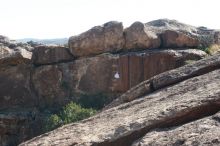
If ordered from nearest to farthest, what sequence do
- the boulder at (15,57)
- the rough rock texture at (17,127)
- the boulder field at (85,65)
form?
the rough rock texture at (17,127) < the boulder field at (85,65) < the boulder at (15,57)

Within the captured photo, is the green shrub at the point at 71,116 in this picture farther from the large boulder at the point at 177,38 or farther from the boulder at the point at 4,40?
the boulder at the point at 4,40

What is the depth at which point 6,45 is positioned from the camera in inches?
1869

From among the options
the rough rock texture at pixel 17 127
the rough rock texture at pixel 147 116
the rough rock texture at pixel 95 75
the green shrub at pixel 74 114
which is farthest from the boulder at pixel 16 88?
the rough rock texture at pixel 147 116

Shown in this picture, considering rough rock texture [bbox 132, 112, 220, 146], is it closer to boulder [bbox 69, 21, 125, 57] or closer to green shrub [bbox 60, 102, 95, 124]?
green shrub [bbox 60, 102, 95, 124]

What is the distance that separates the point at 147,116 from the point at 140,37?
33399mm

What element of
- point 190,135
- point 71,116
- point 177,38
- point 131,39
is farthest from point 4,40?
point 190,135

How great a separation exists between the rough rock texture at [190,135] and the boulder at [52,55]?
3624cm

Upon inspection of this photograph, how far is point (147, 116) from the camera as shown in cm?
990

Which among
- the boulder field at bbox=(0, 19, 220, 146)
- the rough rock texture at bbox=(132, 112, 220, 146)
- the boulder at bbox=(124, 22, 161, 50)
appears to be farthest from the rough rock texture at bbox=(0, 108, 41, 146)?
the rough rock texture at bbox=(132, 112, 220, 146)

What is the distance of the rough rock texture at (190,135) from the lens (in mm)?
7766

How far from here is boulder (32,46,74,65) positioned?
45.0 meters

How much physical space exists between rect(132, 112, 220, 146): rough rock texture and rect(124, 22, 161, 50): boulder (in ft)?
112

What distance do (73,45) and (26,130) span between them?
29.8ft

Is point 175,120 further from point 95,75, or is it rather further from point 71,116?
point 95,75
